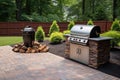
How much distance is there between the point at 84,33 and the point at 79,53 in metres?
0.78

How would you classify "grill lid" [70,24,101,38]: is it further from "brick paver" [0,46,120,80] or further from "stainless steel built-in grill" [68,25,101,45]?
"brick paver" [0,46,120,80]

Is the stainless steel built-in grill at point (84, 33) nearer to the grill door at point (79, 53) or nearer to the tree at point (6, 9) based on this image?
the grill door at point (79, 53)

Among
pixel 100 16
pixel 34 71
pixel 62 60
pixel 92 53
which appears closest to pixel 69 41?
pixel 62 60

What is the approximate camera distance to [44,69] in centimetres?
577

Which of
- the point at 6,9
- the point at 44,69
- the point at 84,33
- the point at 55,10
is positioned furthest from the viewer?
the point at 55,10

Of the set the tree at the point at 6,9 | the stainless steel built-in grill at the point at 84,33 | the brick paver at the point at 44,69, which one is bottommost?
the brick paver at the point at 44,69

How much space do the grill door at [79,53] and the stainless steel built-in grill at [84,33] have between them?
0.21 metres

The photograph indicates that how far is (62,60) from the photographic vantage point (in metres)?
6.89

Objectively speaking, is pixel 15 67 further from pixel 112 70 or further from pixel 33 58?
pixel 112 70

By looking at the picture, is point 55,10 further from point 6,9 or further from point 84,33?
point 84,33

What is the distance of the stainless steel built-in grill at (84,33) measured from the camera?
6105mm

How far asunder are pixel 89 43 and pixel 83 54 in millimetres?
509

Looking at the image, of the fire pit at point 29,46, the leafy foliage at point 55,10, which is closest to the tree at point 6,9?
the leafy foliage at point 55,10

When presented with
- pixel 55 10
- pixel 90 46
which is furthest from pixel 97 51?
pixel 55 10
